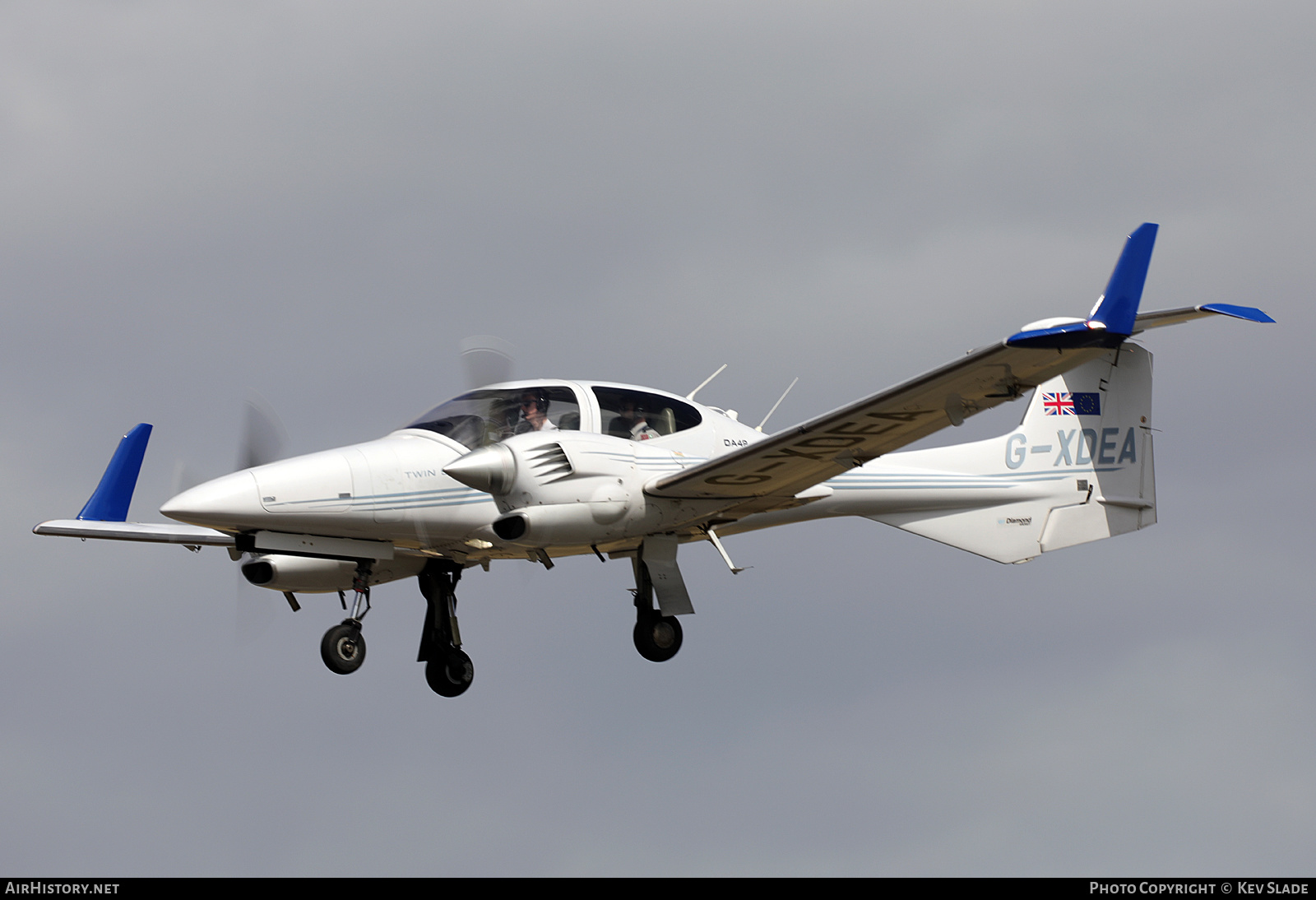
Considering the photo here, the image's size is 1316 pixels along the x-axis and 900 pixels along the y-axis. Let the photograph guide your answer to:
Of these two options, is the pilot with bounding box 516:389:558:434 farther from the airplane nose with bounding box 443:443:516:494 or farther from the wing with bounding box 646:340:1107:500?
the wing with bounding box 646:340:1107:500

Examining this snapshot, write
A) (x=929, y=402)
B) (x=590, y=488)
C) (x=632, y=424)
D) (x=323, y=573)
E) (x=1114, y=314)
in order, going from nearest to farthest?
(x=1114, y=314) < (x=929, y=402) < (x=590, y=488) < (x=632, y=424) < (x=323, y=573)

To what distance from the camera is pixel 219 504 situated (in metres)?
16.5

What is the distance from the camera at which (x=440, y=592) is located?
2009 cm

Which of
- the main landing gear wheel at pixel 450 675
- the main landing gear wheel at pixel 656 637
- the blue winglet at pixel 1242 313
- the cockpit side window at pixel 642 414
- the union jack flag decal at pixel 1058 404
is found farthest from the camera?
the union jack flag decal at pixel 1058 404

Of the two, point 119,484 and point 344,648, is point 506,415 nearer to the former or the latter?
point 344,648

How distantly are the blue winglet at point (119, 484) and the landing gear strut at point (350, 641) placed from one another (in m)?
4.53

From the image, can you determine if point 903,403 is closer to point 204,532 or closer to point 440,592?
point 440,592

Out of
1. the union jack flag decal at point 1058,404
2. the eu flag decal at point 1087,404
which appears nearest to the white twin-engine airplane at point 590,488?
the union jack flag decal at point 1058,404

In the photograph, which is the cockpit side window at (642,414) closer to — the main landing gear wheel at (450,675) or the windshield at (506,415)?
the windshield at (506,415)

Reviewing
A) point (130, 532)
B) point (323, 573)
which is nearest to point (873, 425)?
point (323, 573)

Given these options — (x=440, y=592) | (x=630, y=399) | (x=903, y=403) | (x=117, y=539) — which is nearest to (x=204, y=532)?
(x=117, y=539)

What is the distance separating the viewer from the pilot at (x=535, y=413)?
58.6 feet

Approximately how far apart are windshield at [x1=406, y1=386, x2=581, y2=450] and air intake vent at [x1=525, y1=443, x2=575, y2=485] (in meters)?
0.46

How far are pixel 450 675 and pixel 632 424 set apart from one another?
13.5ft
